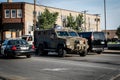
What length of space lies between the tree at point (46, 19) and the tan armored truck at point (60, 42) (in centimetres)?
3393

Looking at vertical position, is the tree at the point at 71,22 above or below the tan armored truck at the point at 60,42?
above

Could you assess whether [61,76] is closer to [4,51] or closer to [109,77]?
[109,77]

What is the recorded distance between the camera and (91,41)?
96.7ft

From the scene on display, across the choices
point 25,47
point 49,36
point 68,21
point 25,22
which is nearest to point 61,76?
point 25,47

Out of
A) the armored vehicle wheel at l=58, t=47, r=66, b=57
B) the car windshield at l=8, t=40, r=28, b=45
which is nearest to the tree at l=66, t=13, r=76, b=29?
the armored vehicle wheel at l=58, t=47, r=66, b=57

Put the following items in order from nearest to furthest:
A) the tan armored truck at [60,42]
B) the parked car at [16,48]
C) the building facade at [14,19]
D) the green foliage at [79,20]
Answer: the parked car at [16,48]
the tan armored truck at [60,42]
the building facade at [14,19]
the green foliage at [79,20]

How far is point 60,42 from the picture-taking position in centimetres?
2589

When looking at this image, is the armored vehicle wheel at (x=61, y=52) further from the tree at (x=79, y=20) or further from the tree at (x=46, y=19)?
the tree at (x=79, y=20)

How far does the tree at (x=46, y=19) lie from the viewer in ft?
208

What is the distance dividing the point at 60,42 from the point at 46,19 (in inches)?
1512

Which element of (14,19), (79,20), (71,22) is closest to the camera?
(14,19)

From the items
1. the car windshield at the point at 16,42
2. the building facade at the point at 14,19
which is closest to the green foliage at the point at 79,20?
the building facade at the point at 14,19

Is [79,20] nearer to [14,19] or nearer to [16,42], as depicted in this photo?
[14,19]

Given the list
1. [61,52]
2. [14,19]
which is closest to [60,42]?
[61,52]
